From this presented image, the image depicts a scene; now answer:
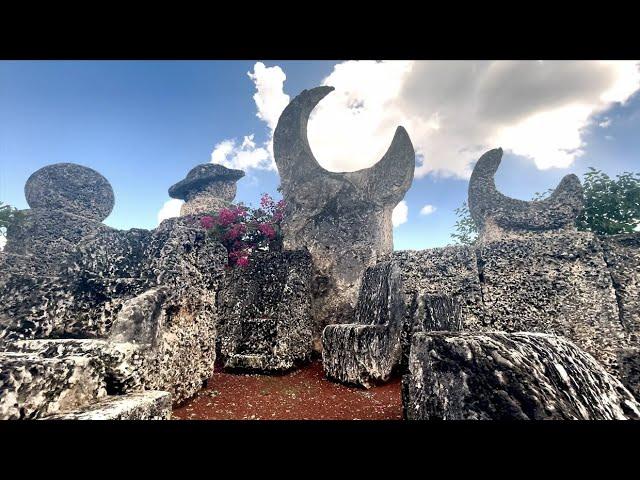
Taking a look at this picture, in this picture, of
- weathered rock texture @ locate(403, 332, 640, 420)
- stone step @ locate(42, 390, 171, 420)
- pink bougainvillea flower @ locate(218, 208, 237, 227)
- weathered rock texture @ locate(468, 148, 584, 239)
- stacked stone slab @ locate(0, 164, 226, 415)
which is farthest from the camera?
pink bougainvillea flower @ locate(218, 208, 237, 227)

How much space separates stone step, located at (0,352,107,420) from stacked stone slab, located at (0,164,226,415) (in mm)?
31

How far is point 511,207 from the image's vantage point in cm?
834

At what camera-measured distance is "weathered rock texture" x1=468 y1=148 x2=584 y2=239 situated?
24.8 feet

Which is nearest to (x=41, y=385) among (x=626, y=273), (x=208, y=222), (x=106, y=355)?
(x=106, y=355)

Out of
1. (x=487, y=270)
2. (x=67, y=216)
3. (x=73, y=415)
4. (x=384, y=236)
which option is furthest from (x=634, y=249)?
(x=67, y=216)

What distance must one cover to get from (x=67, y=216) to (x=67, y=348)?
12.2 meters

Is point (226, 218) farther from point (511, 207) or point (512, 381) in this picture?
point (512, 381)

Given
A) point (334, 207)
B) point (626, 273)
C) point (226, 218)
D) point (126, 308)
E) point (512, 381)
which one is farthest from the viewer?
point (226, 218)

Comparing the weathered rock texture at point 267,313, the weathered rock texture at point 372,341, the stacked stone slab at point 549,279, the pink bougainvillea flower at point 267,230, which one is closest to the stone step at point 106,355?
the weathered rock texture at point 372,341

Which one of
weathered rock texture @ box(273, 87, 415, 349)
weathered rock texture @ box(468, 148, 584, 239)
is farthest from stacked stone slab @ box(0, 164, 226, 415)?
weathered rock texture @ box(468, 148, 584, 239)

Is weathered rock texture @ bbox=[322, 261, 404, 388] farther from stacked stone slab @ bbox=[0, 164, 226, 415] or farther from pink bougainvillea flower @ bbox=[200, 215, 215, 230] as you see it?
pink bougainvillea flower @ bbox=[200, 215, 215, 230]

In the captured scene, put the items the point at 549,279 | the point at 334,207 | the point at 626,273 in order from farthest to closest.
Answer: the point at 334,207, the point at 549,279, the point at 626,273

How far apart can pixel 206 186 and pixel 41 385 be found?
16.4 meters
